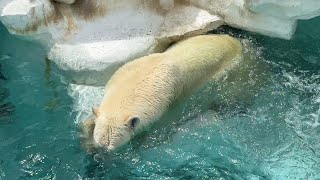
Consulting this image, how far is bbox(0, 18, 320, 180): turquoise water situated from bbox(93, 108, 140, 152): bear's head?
192mm

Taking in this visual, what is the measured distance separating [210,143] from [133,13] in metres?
2.35

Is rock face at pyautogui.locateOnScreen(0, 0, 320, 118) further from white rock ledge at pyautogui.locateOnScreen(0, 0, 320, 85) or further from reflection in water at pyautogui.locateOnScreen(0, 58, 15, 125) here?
reflection in water at pyautogui.locateOnScreen(0, 58, 15, 125)

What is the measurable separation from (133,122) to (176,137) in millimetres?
677

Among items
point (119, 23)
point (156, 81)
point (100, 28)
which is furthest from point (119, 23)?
point (156, 81)

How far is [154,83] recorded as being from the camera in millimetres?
7742

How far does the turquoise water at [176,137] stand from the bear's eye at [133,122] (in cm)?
30

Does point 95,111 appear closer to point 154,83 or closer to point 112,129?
point 112,129

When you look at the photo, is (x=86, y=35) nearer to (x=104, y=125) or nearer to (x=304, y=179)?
(x=104, y=125)

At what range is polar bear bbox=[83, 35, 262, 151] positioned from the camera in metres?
7.28

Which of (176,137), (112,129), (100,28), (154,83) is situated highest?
(100,28)

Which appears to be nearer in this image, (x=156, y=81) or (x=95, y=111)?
(x=95, y=111)

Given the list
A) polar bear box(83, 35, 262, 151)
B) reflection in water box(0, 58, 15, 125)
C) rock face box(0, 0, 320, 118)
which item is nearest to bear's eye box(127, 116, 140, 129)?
polar bear box(83, 35, 262, 151)

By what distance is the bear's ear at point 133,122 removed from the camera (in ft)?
23.8

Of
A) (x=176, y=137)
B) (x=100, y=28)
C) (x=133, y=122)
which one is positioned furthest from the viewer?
(x=100, y=28)
